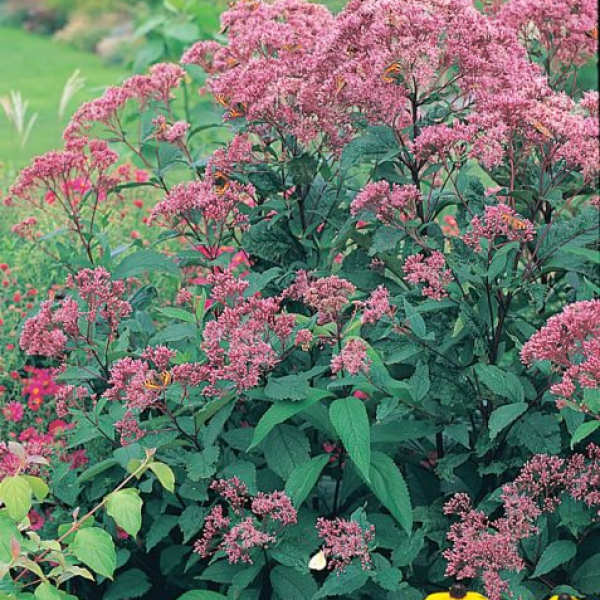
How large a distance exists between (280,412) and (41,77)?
42.3ft

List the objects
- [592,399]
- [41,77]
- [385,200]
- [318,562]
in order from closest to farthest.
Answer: [592,399] → [318,562] → [385,200] → [41,77]

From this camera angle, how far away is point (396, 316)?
8.30 ft

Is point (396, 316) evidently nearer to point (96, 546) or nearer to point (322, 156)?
point (322, 156)

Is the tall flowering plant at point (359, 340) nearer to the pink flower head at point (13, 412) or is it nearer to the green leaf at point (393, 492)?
the green leaf at point (393, 492)

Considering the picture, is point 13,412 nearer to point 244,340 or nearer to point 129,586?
point 129,586

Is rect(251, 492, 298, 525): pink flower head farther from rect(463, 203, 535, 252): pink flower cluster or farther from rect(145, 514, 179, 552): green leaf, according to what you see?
rect(463, 203, 535, 252): pink flower cluster

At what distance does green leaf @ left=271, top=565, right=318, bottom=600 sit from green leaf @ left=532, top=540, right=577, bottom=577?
50 cm

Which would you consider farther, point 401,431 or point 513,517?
point 401,431

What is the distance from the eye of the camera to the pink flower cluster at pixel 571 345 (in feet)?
6.78

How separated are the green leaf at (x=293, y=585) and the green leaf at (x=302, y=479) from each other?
20 centimetres

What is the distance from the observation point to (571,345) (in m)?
2.16

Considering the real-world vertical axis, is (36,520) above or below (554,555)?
below

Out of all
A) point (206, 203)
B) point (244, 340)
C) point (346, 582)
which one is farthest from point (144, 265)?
point (346, 582)

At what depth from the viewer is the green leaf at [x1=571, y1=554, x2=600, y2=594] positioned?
7.77 ft
